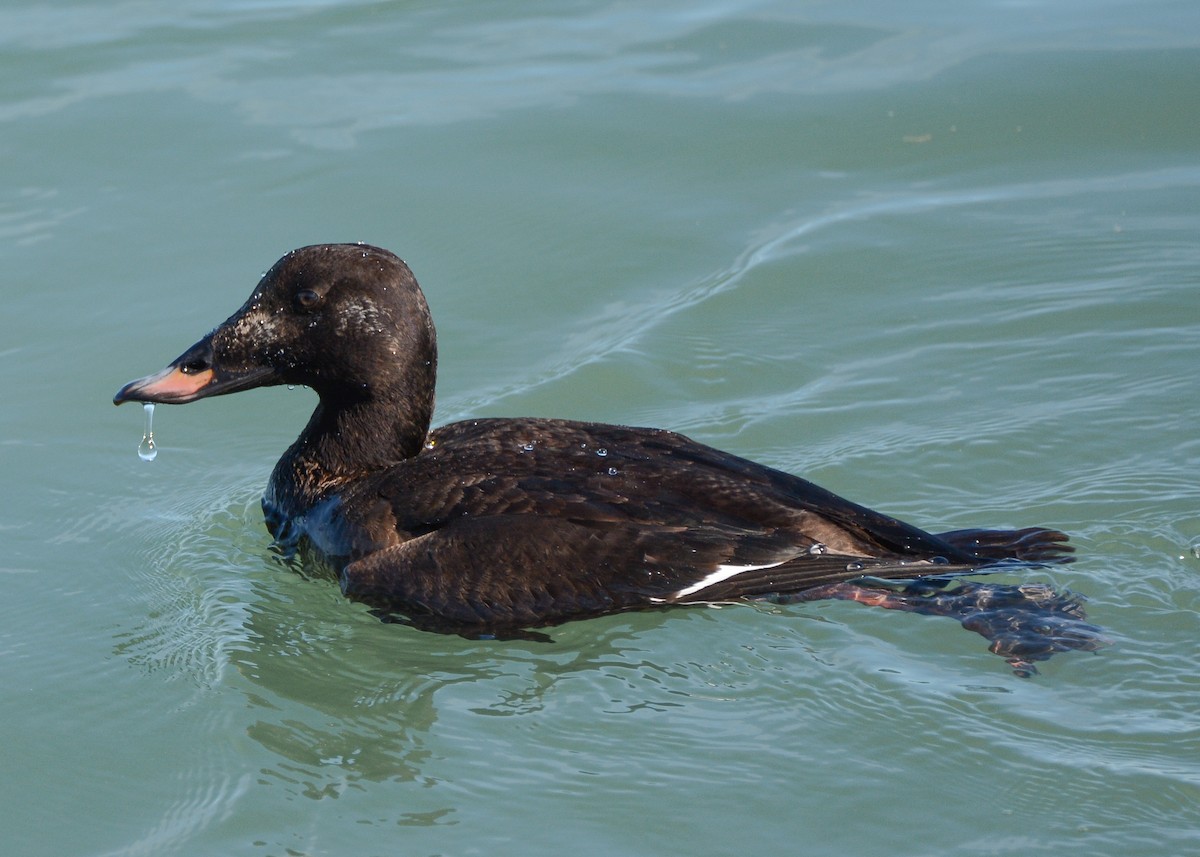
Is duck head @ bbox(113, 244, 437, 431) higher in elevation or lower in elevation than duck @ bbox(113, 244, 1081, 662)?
higher

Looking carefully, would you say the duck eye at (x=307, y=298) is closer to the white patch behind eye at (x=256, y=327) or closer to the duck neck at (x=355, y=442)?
the white patch behind eye at (x=256, y=327)

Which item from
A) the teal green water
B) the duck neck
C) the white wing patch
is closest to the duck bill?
the duck neck

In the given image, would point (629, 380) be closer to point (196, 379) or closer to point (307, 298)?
point (307, 298)

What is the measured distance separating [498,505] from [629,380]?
1986mm

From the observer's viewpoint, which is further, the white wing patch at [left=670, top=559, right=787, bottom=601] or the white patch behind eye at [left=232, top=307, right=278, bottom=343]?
the white patch behind eye at [left=232, top=307, right=278, bottom=343]

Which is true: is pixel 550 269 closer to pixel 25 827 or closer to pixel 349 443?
pixel 349 443

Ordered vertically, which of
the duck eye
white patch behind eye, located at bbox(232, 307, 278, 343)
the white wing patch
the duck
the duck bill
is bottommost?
the white wing patch

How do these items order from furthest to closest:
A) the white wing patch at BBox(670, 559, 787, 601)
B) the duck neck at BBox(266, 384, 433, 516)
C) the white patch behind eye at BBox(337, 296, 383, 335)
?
the duck neck at BBox(266, 384, 433, 516)
the white patch behind eye at BBox(337, 296, 383, 335)
the white wing patch at BBox(670, 559, 787, 601)

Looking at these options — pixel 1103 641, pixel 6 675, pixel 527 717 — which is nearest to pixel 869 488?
pixel 1103 641

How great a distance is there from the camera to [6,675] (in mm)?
5465

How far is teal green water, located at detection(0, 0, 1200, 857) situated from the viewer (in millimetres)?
4641

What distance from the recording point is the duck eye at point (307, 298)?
234 inches

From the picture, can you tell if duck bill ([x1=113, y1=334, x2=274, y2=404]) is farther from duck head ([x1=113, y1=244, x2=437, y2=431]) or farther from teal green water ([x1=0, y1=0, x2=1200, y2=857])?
teal green water ([x1=0, y1=0, x2=1200, y2=857])

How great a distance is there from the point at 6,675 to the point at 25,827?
91 centimetres
